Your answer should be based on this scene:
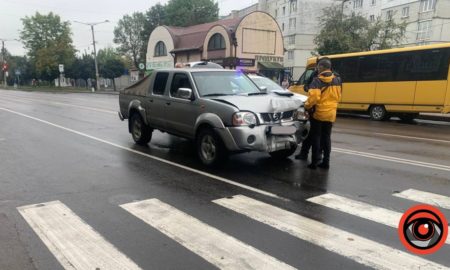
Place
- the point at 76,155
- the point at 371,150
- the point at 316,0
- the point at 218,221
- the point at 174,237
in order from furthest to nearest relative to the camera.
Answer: the point at 316,0 < the point at 371,150 < the point at 76,155 < the point at 218,221 < the point at 174,237

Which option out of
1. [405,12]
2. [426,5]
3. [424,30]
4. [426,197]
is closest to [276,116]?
[426,197]

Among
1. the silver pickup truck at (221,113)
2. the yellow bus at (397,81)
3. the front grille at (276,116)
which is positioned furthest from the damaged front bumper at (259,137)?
the yellow bus at (397,81)

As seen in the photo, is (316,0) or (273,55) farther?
(316,0)

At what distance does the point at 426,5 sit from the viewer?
160ft

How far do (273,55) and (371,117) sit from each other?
26922 mm

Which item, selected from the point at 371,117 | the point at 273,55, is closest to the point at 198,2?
the point at 273,55

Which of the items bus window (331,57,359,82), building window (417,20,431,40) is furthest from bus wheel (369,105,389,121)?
building window (417,20,431,40)

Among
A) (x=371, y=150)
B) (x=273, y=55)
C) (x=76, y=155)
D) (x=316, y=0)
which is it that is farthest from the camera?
(x=316, y=0)

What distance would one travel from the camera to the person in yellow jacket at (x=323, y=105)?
7105 mm

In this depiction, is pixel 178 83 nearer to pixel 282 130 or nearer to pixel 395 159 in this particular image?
pixel 282 130

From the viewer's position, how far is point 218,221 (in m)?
4.81

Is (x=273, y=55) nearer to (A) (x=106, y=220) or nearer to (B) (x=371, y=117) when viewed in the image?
(B) (x=371, y=117)

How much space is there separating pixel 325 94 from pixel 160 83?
12.5 feet

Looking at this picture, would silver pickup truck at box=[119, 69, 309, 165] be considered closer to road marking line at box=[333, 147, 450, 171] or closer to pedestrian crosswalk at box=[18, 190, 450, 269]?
pedestrian crosswalk at box=[18, 190, 450, 269]
